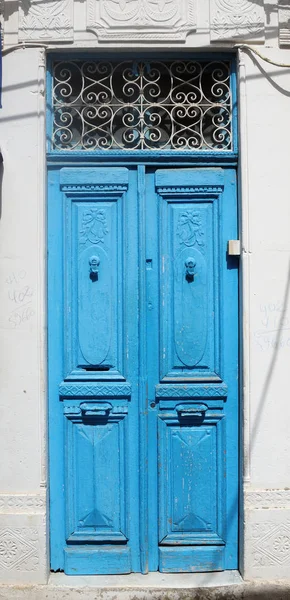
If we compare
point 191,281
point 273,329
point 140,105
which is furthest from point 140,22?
point 273,329

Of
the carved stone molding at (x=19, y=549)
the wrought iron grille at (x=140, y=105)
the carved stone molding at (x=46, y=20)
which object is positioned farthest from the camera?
the wrought iron grille at (x=140, y=105)

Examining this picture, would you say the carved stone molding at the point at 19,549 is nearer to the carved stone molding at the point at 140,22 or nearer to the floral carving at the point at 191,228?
the floral carving at the point at 191,228

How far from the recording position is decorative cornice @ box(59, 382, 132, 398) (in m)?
4.80

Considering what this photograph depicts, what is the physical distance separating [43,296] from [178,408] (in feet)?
3.94

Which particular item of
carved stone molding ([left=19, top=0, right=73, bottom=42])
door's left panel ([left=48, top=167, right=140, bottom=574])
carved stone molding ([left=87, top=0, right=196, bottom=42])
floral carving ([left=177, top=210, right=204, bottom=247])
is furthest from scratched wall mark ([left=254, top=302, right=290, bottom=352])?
carved stone molding ([left=19, top=0, right=73, bottom=42])

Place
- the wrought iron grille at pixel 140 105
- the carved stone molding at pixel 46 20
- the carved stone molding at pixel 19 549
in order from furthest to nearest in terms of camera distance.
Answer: the wrought iron grille at pixel 140 105 → the carved stone molding at pixel 46 20 → the carved stone molding at pixel 19 549

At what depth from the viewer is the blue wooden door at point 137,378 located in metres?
4.81

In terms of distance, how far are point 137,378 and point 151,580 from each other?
1375 mm

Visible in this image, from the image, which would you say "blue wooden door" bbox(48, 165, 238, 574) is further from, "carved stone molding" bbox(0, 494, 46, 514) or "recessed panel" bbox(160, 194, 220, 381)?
"carved stone molding" bbox(0, 494, 46, 514)

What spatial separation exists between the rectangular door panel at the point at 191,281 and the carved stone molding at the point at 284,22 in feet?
3.27

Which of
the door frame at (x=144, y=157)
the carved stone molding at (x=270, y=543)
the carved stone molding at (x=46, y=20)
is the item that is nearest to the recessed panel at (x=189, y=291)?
the door frame at (x=144, y=157)

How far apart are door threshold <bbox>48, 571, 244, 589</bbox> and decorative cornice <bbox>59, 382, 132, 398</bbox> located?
1.24 m

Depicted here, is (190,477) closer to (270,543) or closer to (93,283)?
(270,543)

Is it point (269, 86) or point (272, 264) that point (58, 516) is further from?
point (269, 86)
